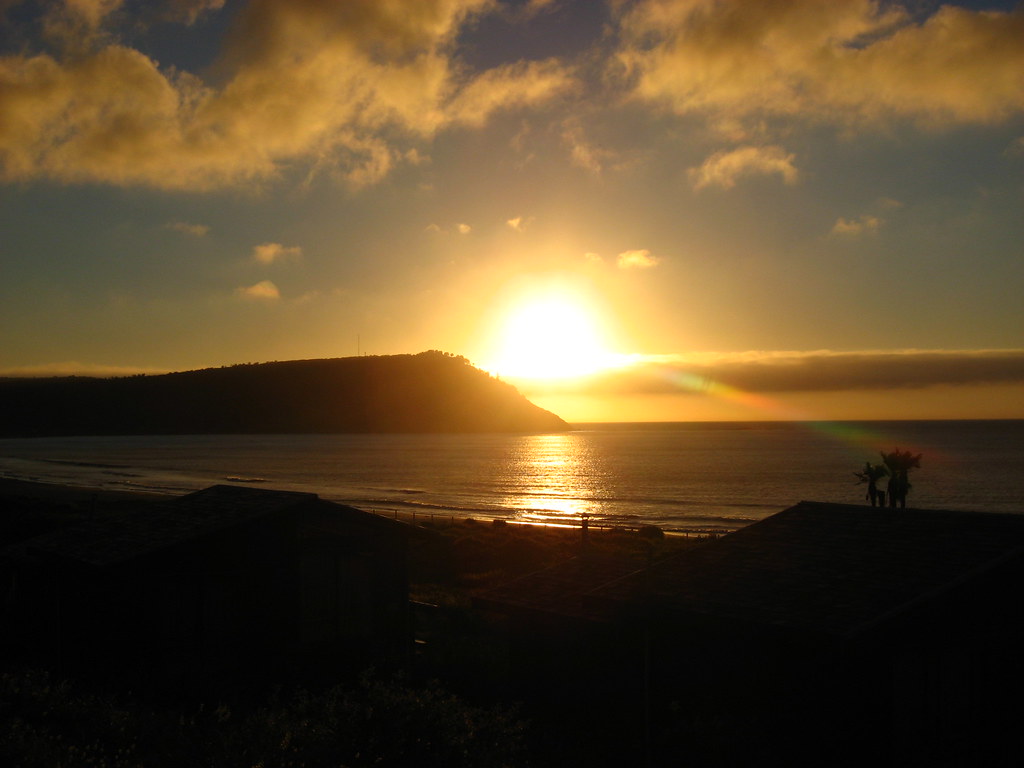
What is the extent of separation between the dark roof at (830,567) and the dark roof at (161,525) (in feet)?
22.9

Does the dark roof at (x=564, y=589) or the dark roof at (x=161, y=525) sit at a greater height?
the dark roof at (x=161, y=525)

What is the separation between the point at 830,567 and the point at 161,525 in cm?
1252

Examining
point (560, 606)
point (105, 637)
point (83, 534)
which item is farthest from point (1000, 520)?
point (83, 534)

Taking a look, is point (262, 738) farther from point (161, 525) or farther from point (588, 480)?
point (588, 480)

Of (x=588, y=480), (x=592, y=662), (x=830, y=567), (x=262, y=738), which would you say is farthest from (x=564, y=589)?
(x=588, y=480)

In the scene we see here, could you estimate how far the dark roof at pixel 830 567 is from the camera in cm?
1171

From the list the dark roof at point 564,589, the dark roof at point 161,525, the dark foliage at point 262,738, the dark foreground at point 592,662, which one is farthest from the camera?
the dark roof at point 161,525

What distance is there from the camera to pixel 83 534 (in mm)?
17141

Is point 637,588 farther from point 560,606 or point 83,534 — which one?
point 83,534

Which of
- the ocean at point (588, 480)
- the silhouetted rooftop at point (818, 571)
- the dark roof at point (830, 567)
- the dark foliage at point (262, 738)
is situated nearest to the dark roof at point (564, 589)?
the silhouetted rooftop at point (818, 571)

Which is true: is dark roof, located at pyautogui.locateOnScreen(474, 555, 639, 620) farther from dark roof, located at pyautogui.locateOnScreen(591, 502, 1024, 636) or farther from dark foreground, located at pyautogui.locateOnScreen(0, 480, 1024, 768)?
dark roof, located at pyautogui.locateOnScreen(591, 502, 1024, 636)

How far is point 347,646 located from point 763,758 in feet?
29.0

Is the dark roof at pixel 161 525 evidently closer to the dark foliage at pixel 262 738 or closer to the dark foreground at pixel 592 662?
the dark foreground at pixel 592 662

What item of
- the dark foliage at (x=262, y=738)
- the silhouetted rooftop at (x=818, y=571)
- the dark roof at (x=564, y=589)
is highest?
the silhouetted rooftop at (x=818, y=571)
